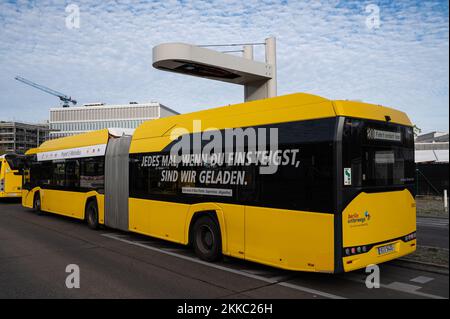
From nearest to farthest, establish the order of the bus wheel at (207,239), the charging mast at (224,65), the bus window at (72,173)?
the bus wheel at (207,239) → the charging mast at (224,65) → the bus window at (72,173)

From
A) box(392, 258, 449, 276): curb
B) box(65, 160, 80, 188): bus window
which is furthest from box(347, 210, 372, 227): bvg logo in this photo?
box(65, 160, 80, 188): bus window

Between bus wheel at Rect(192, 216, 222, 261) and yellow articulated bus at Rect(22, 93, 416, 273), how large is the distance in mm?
21

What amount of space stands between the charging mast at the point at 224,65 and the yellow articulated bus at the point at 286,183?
2554 mm

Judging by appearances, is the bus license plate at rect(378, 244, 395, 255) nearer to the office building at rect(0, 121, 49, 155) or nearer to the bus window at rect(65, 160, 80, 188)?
the bus window at rect(65, 160, 80, 188)

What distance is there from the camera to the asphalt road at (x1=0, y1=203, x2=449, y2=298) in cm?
589

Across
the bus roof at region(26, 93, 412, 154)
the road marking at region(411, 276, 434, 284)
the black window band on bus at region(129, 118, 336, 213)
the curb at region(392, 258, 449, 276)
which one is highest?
the bus roof at region(26, 93, 412, 154)

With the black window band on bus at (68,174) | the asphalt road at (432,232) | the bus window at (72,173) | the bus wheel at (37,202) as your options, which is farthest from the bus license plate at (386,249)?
the bus wheel at (37,202)

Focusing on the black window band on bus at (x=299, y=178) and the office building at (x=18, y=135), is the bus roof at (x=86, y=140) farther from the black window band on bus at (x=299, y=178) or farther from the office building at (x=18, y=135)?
the office building at (x=18, y=135)

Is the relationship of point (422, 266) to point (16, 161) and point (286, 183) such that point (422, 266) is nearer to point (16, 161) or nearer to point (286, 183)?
point (286, 183)

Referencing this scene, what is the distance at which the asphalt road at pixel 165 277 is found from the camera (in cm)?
589

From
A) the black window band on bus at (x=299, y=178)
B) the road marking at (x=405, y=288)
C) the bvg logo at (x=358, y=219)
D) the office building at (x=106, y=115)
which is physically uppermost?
the office building at (x=106, y=115)

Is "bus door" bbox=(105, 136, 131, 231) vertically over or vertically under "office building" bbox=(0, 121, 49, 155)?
under
